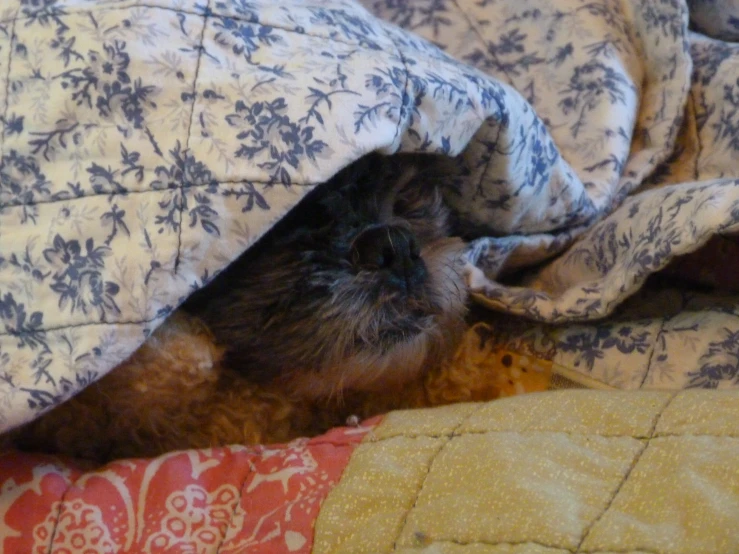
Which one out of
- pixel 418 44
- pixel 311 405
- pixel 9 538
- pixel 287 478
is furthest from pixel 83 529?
pixel 418 44

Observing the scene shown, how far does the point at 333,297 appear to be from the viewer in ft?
2.71

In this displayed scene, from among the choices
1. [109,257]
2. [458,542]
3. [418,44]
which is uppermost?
[418,44]

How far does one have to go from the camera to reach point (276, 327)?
0.84 metres

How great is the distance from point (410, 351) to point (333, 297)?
12 centimetres

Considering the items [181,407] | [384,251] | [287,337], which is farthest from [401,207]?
[181,407]

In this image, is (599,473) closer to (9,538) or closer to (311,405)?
(311,405)

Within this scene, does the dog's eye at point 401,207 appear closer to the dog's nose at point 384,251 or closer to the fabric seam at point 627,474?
the dog's nose at point 384,251

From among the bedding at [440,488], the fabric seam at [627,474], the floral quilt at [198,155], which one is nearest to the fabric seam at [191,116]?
the floral quilt at [198,155]

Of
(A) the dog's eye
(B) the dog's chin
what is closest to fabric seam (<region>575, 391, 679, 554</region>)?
(B) the dog's chin

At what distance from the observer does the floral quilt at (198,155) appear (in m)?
0.71

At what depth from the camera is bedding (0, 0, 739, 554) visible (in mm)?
617

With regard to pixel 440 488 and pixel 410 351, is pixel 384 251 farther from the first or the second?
pixel 440 488

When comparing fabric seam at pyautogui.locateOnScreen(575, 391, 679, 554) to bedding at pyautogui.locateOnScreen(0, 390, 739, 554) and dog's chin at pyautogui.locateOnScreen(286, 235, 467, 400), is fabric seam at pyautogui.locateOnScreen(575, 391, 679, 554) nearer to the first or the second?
bedding at pyautogui.locateOnScreen(0, 390, 739, 554)

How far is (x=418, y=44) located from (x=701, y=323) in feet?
1.61
